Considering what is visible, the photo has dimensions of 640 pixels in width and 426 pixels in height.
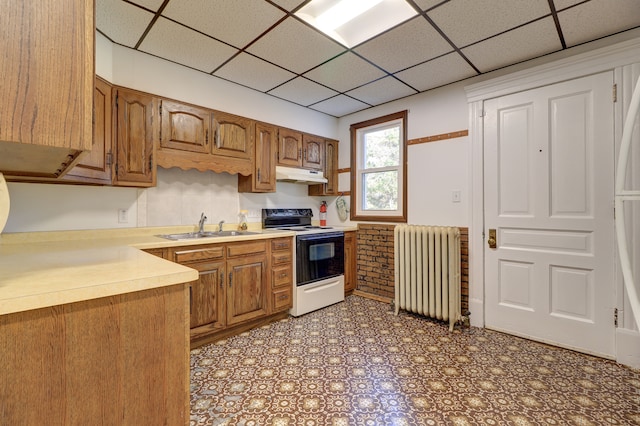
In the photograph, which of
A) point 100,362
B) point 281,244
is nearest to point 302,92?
point 281,244

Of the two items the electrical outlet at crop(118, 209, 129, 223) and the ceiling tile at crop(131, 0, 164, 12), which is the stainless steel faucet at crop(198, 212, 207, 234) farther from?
the ceiling tile at crop(131, 0, 164, 12)

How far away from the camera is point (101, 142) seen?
6.97ft

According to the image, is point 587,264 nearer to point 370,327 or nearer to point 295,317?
point 370,327

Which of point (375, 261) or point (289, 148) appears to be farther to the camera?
point (375, 261)

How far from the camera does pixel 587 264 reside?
2271mm

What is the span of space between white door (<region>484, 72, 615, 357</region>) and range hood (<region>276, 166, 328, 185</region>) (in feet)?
6.00

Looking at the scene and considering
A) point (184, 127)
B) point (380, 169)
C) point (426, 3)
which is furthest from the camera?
point (380, 169)

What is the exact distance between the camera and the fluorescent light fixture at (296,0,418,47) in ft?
6.33

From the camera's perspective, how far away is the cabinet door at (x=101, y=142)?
2029mm

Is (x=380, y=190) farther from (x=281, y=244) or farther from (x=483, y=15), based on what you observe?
(x=483, y=15)

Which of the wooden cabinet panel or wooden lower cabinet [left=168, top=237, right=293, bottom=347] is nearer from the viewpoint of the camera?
wooden lower cabinet [left=168, top=237, right=293, bottom=347]

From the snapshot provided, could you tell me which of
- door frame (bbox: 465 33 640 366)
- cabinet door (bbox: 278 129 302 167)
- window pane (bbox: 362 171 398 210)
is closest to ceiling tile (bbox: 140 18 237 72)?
cabinet door (bbox: 278 129 302 167)

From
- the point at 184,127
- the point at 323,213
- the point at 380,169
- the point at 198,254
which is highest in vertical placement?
the point at 184,127

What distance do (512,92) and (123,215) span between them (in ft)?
11.6
